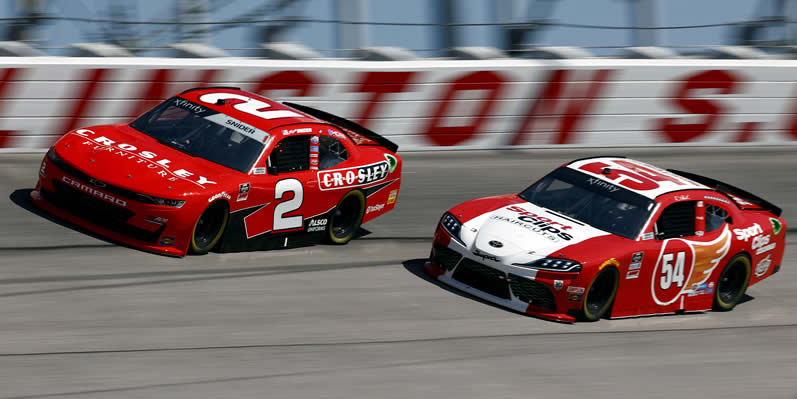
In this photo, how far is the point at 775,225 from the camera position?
33.6ft

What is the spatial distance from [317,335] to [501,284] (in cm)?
189

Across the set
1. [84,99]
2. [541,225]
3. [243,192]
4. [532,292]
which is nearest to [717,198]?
[541,225]

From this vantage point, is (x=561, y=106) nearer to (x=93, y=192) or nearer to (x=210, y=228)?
(x=210, y=228)

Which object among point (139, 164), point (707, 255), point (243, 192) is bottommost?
point (707, 255)

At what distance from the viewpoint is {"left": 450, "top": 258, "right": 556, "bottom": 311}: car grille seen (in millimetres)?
8578

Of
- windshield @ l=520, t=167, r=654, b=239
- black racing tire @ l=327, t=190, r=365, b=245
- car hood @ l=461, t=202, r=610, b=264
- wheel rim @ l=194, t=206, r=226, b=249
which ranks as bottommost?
black racing tire @ l=327, t=190, r=365, b=245

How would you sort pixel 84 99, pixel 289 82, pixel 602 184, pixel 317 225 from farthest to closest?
pixel 289 82
pixel 84 99
pixel 317 225
pixel 602 184

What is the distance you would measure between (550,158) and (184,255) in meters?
8.31

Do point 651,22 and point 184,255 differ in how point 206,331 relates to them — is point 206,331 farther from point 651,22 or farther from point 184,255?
Answer: point 651,22

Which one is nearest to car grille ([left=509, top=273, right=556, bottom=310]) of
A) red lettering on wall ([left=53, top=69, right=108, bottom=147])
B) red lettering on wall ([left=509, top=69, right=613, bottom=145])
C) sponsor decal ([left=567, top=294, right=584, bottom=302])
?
sponsor decal ([left=567, top=294, right=584, bottom=302])

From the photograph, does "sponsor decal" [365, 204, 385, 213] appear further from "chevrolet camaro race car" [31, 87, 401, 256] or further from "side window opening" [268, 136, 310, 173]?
"side window opening" [268, 136, 310, 173]

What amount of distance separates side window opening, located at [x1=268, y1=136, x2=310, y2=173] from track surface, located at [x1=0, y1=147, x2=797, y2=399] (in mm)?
877

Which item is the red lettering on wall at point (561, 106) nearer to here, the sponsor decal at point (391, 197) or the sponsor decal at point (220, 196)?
the sponsor decal at point (391, 197)

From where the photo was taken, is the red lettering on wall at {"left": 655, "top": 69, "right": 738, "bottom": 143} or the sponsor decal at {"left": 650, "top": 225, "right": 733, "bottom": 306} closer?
the sponsor decal at {"left": 650, "top": 225, "right": 733, "bottom": 306}
